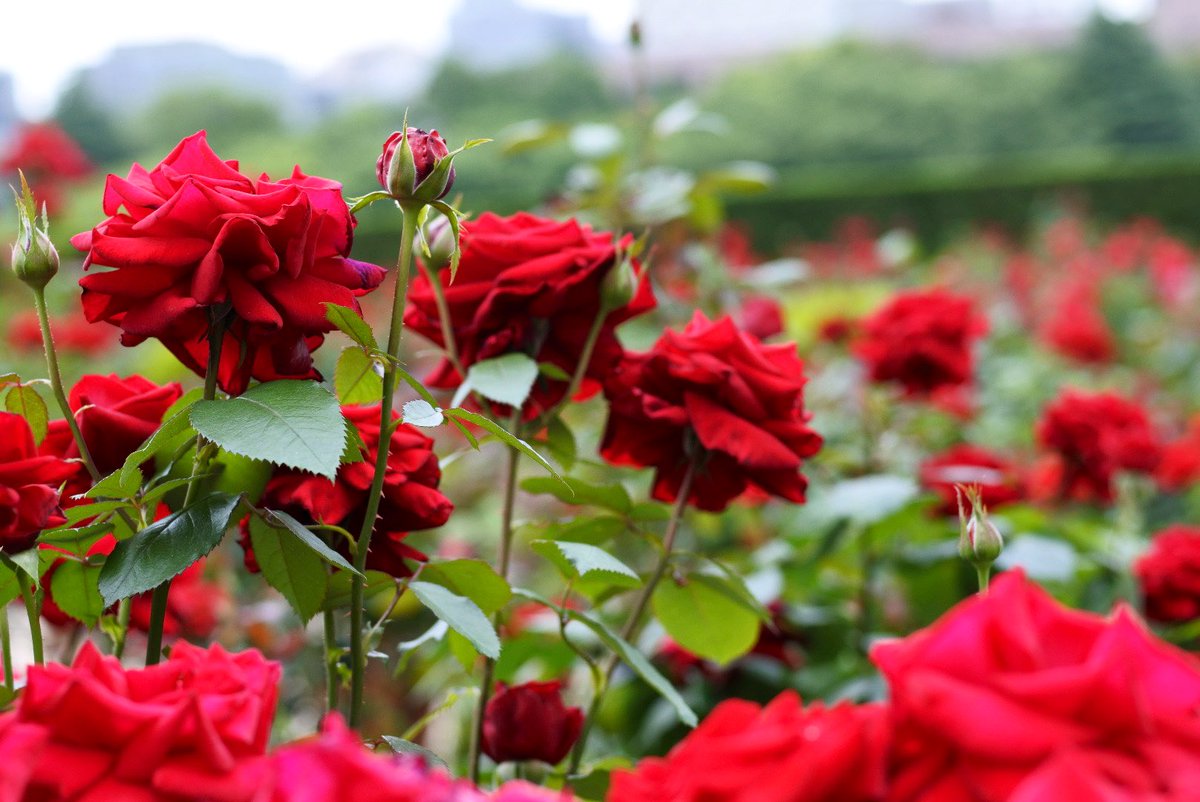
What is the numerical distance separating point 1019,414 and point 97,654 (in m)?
2.24

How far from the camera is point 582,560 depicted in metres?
0.48

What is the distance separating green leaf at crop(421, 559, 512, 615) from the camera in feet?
1.60

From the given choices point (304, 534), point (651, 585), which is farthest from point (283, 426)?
point (651, 585)

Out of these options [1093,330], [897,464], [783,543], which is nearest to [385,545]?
[783,543]

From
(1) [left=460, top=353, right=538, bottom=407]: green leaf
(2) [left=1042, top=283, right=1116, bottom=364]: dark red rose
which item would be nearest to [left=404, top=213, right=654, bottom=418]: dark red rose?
(1) [left=460, top=353, right=538, bottom=407]: green leaf

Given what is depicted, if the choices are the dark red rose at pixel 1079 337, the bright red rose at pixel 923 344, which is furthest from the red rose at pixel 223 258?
the dark red rose at pixel 1079 337

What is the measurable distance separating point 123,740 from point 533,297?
0.31 m

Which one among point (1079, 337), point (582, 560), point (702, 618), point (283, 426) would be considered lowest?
point (1079, 337)

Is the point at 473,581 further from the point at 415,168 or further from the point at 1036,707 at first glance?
the point at 1036,707

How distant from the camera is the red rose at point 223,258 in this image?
1.27 feet

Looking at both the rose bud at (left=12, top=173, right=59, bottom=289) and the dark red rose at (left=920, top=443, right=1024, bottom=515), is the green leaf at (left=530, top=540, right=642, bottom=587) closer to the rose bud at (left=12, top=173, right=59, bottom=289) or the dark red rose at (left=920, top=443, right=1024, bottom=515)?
the rose bud at (left=12, top=173, right=59, bottom=289)

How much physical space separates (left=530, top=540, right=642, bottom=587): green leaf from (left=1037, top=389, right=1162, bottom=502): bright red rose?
883mm

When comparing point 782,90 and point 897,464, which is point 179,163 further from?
point 782,90

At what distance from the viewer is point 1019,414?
7.62 ft
